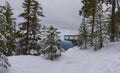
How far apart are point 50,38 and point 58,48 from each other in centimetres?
108

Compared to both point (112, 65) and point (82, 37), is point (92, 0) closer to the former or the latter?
point (82, 37)

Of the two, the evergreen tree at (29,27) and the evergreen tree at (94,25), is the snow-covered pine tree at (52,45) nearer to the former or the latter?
the evergreen tree at (94,25)

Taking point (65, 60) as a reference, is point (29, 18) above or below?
above

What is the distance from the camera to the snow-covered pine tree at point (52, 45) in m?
18.4

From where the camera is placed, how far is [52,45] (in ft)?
61.9

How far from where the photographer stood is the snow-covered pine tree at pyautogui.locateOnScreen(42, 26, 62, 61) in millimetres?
18409

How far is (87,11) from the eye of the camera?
3288cm

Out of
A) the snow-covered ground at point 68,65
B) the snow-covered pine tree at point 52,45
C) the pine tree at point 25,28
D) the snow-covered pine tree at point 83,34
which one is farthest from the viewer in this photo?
the pine tree at point 25,28

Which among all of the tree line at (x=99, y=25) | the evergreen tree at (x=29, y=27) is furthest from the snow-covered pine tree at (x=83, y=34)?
the evergreen tree at (x=29, y=27)

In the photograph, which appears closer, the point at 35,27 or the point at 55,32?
the point at 55,32

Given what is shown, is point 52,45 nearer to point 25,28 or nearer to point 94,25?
point 94,25

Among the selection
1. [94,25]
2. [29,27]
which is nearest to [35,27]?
[29,27]

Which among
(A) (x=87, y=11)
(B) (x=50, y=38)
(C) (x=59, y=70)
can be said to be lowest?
(C) (x=59, y=70)

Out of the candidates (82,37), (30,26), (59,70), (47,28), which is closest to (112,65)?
(59,70)
